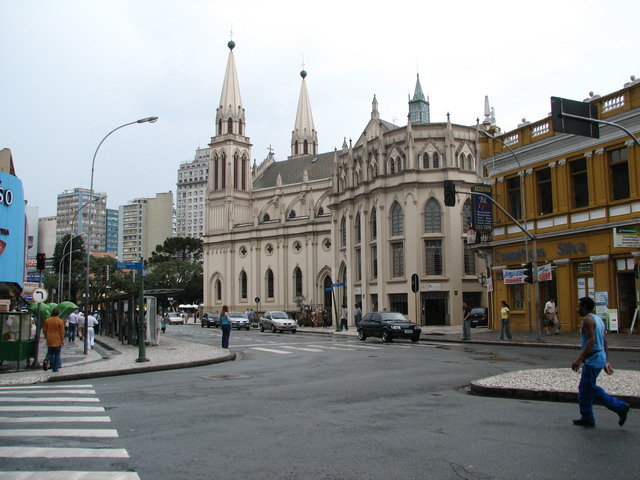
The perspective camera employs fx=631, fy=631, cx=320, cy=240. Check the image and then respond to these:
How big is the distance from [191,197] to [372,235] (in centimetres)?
14891

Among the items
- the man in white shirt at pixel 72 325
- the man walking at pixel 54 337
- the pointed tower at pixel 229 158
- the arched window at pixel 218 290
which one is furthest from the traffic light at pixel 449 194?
the arched window at pixel 218 290

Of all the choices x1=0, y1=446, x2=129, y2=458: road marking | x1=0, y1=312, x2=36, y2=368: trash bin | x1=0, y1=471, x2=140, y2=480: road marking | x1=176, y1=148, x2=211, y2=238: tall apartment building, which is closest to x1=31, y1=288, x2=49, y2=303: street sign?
x1=0, y1=312, x2=36, y2=368: trash bin

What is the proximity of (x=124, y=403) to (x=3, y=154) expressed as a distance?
94.9ft

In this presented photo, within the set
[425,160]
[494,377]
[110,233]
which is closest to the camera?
[494,377]

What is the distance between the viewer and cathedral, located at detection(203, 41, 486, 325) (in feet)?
159

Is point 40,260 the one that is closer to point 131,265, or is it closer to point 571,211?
point 131,265

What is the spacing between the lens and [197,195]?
194 metres

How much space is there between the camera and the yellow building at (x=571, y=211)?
86.3ft

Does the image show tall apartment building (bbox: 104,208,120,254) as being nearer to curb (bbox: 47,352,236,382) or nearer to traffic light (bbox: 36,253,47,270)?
traffic light (bbox: 36,253,47,270)

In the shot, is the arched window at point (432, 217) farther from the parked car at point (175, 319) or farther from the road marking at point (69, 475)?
the road marking at point (69, 475)

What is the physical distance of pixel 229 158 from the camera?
88125 mm

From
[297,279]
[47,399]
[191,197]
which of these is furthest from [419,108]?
[191,197]

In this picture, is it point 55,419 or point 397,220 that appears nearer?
point 55,419

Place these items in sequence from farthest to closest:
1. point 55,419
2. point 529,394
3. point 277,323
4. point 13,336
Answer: point 277,323
point 13,336
point 529,394
point 55,419
